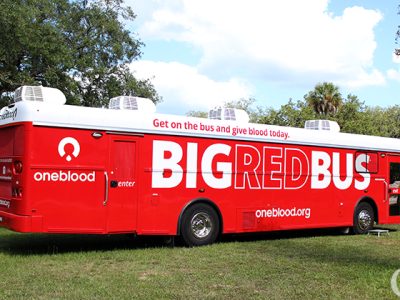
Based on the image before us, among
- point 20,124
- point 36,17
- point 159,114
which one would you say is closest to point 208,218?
point 159,114

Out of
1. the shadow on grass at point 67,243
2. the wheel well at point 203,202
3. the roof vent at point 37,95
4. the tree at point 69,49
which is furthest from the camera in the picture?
the tree at point 69,49

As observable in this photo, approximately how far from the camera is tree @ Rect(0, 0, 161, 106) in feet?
55.2

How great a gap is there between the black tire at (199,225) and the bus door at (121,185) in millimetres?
1143

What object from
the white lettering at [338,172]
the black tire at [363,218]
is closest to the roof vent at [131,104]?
the white lettering at [338,172]

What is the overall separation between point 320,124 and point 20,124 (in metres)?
7.65

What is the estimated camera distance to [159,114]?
403 inches

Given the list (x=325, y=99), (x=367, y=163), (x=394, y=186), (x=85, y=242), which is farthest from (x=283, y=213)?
(x=325, y=99)

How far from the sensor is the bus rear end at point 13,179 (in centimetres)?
874

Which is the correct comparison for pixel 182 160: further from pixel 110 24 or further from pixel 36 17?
pixel 110 24

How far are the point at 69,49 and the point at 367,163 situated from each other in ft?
37.2

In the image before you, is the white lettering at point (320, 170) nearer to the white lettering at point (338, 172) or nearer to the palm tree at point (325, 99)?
the white lettering at point (338, 172)

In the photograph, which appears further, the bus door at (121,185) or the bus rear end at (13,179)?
the bus door at (121,185)

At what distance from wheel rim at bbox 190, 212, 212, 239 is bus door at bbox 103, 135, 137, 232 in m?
1.33

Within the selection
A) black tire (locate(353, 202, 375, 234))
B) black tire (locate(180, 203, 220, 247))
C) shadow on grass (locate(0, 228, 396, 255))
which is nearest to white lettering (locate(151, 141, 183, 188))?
black tire (locate(180, 203, 220, 247))
